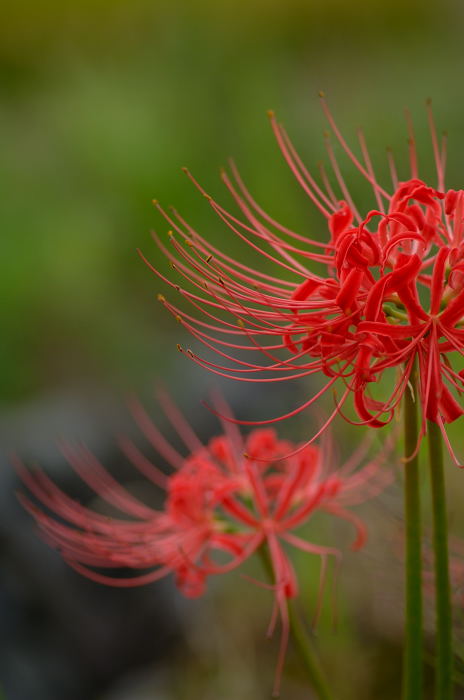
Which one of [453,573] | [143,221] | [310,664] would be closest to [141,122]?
[143,221]

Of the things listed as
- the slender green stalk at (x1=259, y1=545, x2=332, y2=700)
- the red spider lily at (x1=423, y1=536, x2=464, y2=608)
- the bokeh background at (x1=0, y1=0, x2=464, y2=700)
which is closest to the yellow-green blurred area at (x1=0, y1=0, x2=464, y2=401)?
the bokeh background at (x1=0, y1=0, x2=464, y2=700)

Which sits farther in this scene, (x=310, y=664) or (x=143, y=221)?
(x=143, y=221)

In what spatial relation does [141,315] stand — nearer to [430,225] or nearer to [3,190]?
[3,190]

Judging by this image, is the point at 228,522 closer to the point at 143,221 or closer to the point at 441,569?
the point at 441,569

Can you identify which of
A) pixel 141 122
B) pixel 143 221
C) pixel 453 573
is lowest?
pixel 453 573

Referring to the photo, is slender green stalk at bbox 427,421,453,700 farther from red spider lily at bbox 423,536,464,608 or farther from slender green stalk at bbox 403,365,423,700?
red spider lily at bbox 423,536,464,608

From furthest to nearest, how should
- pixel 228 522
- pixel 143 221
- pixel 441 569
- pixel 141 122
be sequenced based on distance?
1. pixel 141 122
2. pixel 143 221
3. pixel 228 522
4. pixel 441 569

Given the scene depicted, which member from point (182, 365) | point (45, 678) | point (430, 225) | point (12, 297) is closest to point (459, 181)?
point (182, 365)
